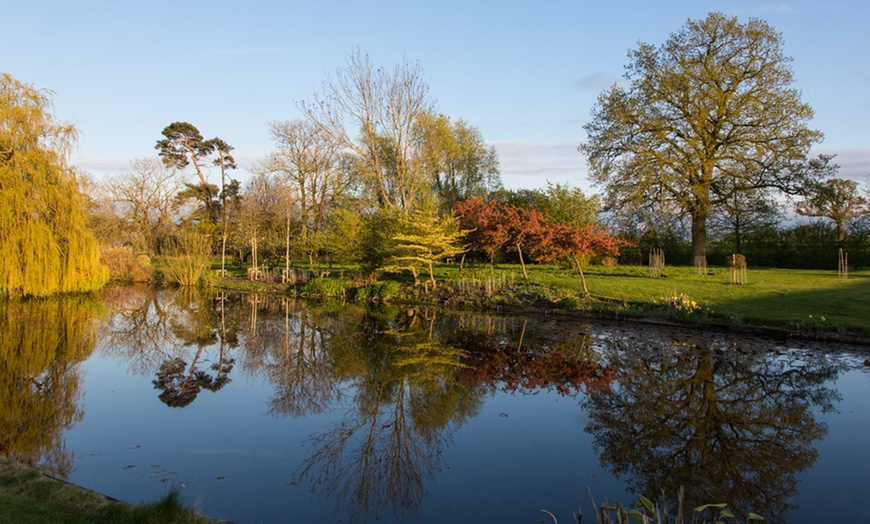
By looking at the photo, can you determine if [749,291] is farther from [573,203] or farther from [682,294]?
[573,203]

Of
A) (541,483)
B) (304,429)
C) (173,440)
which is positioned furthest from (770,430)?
(173,440)

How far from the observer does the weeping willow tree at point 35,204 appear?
1823 cm

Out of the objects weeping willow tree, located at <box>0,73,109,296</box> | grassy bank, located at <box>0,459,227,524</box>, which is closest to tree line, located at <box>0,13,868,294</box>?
weeping willow tree, located at <box>0,73,109,296</box>

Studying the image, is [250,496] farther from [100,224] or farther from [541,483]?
[100,224]

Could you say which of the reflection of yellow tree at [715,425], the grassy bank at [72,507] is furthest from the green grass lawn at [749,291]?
the grassy bank at [72,507]

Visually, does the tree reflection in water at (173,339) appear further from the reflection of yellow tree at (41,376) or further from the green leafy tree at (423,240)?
the green leafy tree at (423,240)

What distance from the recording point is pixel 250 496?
5.39 m

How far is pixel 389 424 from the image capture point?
24.7 ft

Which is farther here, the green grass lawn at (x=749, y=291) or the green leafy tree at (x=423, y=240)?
the green leafy tree at (x=423, y=240)

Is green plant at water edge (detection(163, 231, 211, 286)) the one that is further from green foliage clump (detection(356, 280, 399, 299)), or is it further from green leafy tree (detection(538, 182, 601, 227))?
green leafy tree (detection(538, 182, 601, 227))

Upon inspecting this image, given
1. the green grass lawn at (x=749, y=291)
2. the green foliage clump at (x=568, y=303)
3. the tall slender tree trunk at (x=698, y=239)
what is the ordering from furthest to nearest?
the tall slender tree trunk at (x=698, y=239) < the green foliage clump at (x=568, y=303) < the green grass lawn at (x=749, y=291)

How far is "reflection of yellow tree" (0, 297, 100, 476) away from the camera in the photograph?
6477mm

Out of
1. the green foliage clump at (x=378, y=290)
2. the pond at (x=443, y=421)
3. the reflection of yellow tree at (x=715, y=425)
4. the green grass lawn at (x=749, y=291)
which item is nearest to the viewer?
the pond at (x=443, y=421)

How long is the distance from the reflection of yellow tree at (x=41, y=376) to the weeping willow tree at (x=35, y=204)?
4.42ft
